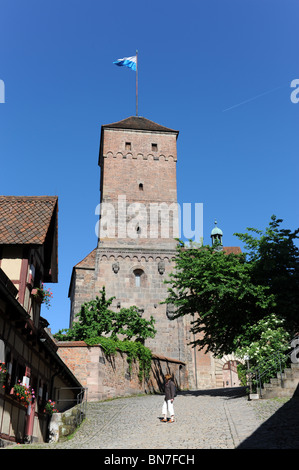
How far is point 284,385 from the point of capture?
17.4 meters

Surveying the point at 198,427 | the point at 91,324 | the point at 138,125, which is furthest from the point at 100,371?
the point at 138,125

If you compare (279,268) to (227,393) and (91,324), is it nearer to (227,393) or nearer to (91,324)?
(227,393)

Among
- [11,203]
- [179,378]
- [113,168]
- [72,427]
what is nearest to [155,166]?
[113,168]

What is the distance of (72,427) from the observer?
14695mm

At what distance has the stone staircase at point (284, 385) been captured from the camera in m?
17.2

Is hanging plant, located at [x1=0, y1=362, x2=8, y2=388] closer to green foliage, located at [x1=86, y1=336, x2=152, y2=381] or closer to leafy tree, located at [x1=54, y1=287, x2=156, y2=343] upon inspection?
green foliage, located at [x1=86, y1=336, x2=152, y2=381]

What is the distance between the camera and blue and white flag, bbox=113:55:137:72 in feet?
145

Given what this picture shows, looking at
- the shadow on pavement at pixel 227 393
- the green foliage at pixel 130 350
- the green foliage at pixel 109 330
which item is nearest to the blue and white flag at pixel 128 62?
the green foliage at pixel 109 330

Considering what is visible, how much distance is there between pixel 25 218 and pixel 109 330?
14.4 m

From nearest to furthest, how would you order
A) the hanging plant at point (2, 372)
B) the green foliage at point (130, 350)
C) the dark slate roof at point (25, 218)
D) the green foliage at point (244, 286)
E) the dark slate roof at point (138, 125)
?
the hanging plant at point (2, 372) → the dark slate roof at point (25, 218) → the green foliage at point (244, 286) → the green foliage at point (130, 350) → the dark slate roof at point (138, 125)

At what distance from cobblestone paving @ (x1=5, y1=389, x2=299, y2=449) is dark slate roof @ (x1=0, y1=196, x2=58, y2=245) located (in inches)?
207

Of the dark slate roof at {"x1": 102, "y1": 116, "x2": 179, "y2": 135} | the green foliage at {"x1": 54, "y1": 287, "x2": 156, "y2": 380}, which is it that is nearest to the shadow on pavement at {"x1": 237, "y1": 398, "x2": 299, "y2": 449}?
the green foliage at {"x1": 54, "y1": 287, "x2": 156, "y2": 380}

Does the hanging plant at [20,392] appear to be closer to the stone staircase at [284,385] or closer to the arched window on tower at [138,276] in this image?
the stone staircase at [284,385]

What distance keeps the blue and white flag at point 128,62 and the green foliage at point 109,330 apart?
80.0 ft
